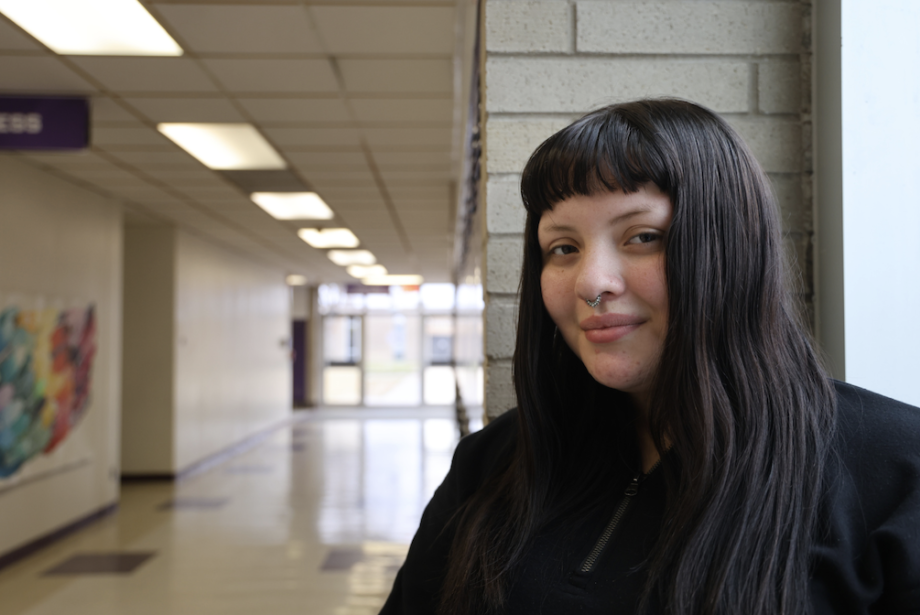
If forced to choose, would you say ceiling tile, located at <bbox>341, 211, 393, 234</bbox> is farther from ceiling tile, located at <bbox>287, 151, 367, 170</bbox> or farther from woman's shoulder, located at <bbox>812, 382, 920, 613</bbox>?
woman's shoulder, located at <bbox>812, 382, 920, 613</bbox>

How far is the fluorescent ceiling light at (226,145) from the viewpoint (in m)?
3.84

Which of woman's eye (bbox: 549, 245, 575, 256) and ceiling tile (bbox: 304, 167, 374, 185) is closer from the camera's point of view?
woman's eye (bbox: 549, 245, 575, 256)

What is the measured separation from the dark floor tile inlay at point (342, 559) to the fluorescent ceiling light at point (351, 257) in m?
5.21

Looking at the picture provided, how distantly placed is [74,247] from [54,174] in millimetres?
633

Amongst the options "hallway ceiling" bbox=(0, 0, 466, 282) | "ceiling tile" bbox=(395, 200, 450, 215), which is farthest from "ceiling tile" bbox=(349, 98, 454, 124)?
"ceiling tile" bbox=(395, 200, 450, 215)

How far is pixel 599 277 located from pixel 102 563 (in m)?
4.89

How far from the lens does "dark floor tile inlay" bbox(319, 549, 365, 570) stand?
4.21 meters

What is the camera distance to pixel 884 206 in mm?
1143

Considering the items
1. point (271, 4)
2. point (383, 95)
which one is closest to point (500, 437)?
point (271, 4)

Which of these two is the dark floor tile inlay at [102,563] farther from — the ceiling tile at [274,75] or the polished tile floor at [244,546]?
the ceiling tile at [274,75]

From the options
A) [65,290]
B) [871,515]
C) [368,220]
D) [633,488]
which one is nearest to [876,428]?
[871,515]

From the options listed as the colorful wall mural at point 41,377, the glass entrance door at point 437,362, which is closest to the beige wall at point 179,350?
the colorful wall mural at point 41,377

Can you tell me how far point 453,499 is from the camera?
0.95 m

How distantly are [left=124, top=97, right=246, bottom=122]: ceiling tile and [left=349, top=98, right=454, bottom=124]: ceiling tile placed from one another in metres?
0.70
